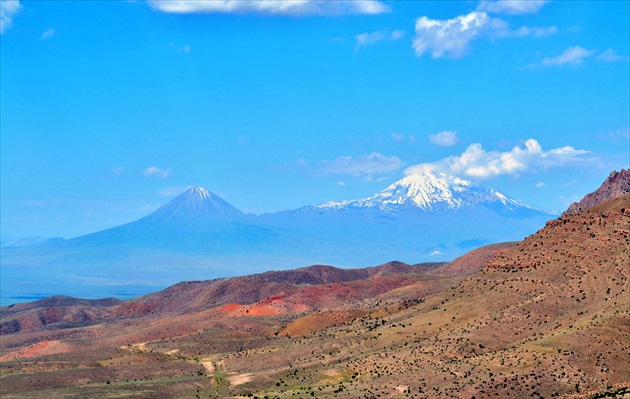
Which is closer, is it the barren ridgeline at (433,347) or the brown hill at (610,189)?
the barren ridgeline at (433,347)

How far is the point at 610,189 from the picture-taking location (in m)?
160

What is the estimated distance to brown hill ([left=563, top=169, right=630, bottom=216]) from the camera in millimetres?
155125

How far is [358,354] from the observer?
306 ft

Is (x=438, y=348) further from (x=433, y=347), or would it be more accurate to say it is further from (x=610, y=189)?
(x=610, y=189)

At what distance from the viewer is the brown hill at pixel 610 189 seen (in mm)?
155125

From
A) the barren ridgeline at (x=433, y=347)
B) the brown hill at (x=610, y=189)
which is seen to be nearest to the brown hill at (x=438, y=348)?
the barren ridgeline at (x=433, y=347)

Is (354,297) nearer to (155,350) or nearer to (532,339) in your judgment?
(155,350)

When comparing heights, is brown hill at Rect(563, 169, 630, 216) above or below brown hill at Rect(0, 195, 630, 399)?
above

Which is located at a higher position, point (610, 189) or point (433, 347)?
point (610, 189)

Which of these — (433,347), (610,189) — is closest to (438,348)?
(433,347)

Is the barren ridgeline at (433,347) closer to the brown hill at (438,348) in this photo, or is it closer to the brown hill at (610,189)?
the brown hill at (438,348)

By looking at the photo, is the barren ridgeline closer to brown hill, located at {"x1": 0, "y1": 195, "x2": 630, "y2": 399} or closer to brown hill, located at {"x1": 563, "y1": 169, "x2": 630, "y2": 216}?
brown hill, located at {"x1": 0, "y1": 195, "x2": 630, "y2": 399}

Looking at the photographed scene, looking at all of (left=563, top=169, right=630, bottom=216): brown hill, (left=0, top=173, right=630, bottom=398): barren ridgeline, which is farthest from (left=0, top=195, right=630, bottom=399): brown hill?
(left=563, top=169, right=630, bottom=216): brown hill

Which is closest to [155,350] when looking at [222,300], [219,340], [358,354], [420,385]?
[219,340]
